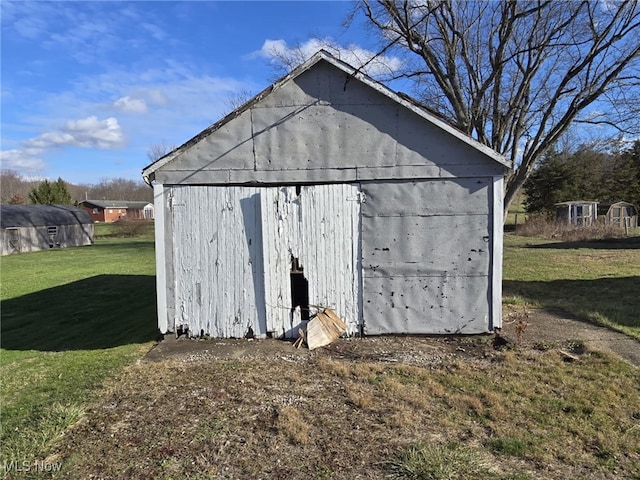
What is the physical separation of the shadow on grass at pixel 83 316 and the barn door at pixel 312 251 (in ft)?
9.77

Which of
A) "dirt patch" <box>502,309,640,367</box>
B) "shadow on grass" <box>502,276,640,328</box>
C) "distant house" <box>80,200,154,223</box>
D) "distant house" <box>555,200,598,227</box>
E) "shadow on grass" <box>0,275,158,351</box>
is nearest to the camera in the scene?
"dirt patch" <box>502,309,640,367</box>

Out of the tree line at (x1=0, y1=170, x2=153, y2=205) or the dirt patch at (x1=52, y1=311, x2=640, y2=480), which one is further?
the tree line at (x1=0, y1=170, x2=153, y2=205)

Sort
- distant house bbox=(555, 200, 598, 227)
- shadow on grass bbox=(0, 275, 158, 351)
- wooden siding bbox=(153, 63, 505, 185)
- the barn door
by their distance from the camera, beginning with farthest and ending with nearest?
distant house bbox=(555, 200, 598, 227) → shadow on grass bbox=(0, 275, 158, 351) → the barn door → wooden siding bbox=(153, 63, 505, 185)

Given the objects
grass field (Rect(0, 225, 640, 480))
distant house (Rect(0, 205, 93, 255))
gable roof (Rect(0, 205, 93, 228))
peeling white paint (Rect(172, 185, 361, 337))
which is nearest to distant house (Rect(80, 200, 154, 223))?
gable roof (Rect(0, 205, 93, 228))

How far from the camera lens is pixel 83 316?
40.7 feet

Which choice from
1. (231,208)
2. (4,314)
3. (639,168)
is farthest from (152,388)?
(639,168)

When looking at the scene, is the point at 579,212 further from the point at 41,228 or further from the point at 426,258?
the point at 41,228

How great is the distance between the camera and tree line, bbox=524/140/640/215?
3612cm

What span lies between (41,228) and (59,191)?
1716 cm

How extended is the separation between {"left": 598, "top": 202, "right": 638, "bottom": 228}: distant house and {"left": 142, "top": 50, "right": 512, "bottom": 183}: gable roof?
107ft

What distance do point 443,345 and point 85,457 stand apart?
16.6 feet

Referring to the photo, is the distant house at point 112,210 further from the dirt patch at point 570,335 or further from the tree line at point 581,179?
the dirt patch at point 570,335

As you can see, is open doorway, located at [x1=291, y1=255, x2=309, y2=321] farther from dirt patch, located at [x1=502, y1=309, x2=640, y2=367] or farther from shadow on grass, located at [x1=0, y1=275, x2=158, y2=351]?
dirt patch, located at [x1=502, y1=309, x2=640, y2=367]

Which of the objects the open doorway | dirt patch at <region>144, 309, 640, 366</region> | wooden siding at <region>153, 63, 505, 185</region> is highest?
wooden siding at <region>153, 63, 505, 185</region>
